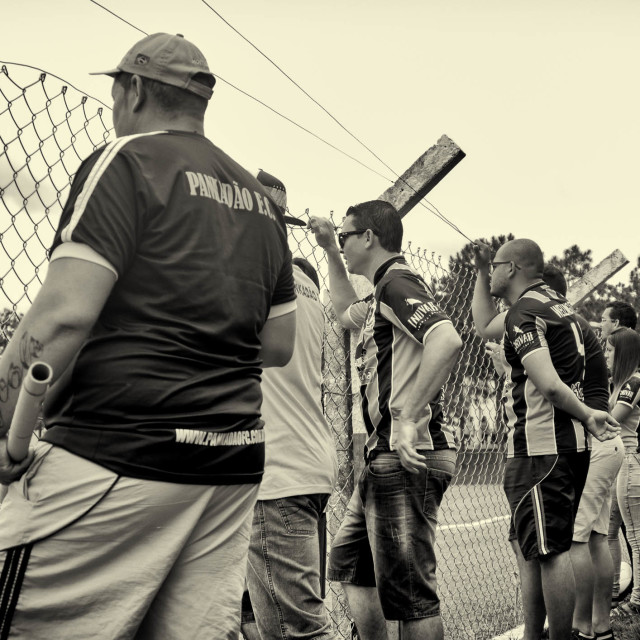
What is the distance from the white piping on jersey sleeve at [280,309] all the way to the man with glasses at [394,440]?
45.6 inches

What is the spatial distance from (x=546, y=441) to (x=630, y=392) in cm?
219

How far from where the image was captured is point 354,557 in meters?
4.11

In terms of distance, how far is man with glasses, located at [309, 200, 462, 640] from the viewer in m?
3.68

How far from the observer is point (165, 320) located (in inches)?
81.9

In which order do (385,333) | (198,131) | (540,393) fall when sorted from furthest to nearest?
(540,393)
(385,333)
(198,131)

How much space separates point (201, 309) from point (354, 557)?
231 cm

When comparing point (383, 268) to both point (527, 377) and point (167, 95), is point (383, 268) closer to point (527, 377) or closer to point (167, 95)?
point (527, 377)

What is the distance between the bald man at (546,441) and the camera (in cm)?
433

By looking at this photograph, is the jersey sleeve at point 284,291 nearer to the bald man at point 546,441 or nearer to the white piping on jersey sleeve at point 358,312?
the white piping on jersey sleeve at point 358,312

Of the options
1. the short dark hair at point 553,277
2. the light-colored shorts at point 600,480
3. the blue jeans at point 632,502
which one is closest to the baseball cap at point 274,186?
the short dark hair at point 553,277

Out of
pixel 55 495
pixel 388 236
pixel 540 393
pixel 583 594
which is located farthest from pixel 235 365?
pixel 583 594

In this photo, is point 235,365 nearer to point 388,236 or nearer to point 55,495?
point 55,495

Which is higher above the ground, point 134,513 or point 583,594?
point 134,513

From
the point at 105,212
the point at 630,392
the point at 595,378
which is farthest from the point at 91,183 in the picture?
the point at 630,392
